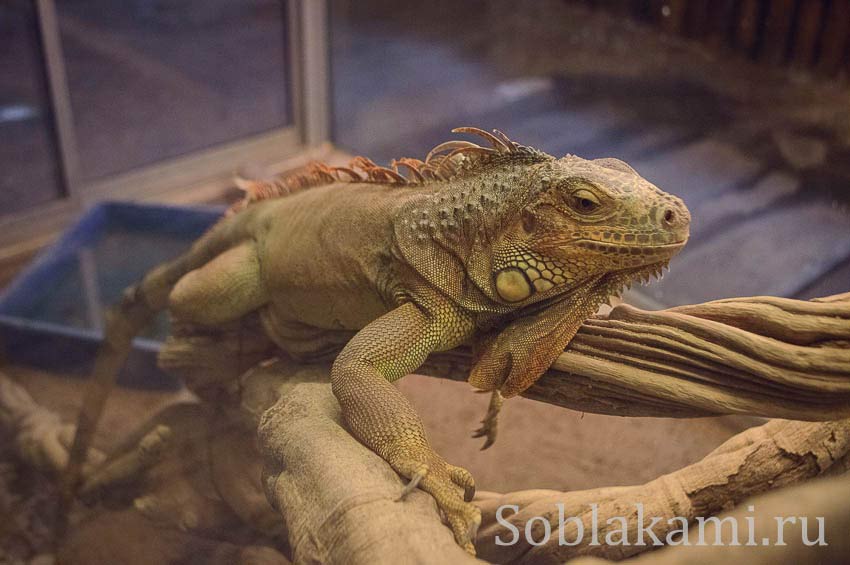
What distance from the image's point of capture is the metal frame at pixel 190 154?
5.82 metres

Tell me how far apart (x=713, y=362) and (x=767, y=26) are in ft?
10.1

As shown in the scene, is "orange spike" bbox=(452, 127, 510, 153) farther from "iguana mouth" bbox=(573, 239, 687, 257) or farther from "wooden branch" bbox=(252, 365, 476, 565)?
"wooden branch" bbox=(252, 365, 476, 565)

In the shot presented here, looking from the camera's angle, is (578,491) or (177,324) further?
(177,324)

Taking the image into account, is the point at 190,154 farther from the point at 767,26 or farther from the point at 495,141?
the point at 495,141

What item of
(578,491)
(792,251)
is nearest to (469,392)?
(578,491)

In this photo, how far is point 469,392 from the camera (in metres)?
2.93

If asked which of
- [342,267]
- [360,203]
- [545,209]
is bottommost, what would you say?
[342,267]

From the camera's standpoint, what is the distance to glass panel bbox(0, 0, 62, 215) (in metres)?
5.89

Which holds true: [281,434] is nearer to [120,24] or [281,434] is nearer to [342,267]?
[342,267]

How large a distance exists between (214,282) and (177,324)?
50cm

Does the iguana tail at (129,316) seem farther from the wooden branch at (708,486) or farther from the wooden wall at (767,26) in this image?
the wooden wall at (767,26)

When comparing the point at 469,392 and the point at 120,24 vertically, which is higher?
the point at 120,24

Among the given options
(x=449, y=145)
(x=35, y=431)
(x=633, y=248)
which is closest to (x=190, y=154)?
(x=35, y=431)

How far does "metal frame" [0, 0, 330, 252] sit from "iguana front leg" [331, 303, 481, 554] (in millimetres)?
4541
